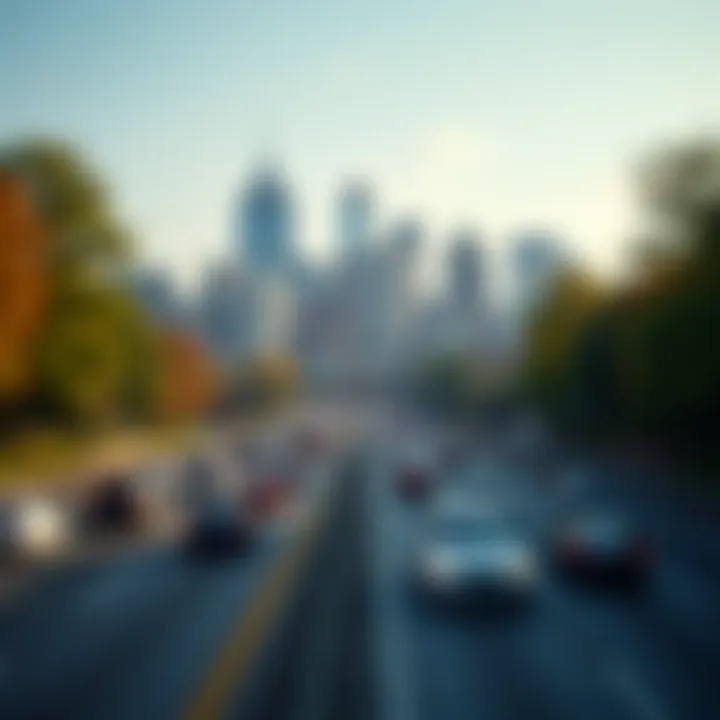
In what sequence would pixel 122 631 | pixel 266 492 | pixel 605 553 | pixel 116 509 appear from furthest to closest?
pixel 266 492 < pixel 116 509 < pixel 605 553 < pixel 122 631

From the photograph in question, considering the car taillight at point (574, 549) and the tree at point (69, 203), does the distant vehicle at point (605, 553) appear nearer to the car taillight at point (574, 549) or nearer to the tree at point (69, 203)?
the car taillight at point (574, 549)

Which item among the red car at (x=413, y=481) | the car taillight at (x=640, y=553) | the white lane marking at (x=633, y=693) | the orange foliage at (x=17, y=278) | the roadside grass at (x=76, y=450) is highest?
the orange foliage at (x=17, y=278)

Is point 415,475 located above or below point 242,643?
below

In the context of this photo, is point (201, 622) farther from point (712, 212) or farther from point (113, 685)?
point (712, 212)

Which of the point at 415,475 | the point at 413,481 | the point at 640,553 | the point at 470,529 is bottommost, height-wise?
the point at 413,481

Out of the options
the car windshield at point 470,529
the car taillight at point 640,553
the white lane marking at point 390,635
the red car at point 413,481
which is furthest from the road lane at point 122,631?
the red car at point 413,481

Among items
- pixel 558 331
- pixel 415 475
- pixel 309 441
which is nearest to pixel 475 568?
pixel 415 475

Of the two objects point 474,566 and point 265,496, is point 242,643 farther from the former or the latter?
point 265,496

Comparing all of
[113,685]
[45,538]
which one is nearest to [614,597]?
[113,685]
